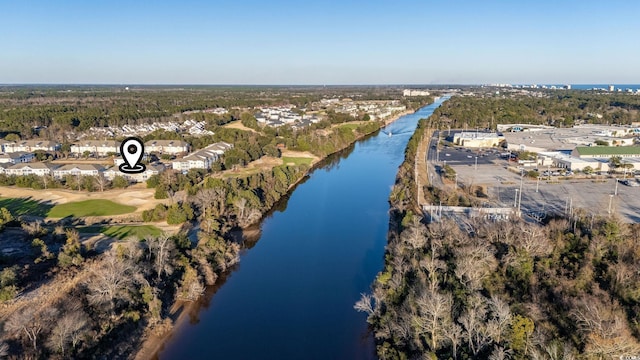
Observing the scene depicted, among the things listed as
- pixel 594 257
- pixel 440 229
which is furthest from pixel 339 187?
pixel 594 257

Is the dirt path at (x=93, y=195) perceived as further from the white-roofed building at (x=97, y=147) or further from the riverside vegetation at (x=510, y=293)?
the riverside vegetation at (x=510, y=293)

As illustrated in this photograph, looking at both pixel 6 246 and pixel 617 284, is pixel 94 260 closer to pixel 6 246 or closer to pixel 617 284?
pixel 6 246

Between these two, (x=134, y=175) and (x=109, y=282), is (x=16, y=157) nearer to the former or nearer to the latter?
(x=134, y=175)

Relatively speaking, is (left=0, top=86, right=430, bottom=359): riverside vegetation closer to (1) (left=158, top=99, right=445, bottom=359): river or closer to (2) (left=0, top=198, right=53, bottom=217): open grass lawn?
(2) (left=0, top=198, right=53, bottom=217): open grass lawn

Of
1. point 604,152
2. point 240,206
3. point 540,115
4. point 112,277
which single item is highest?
point 540,115

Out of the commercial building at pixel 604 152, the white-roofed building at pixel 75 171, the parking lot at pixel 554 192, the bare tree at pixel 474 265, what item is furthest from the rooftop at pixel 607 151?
the white-roofed building at pixel 75 171

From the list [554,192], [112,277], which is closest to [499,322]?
[112,277]
